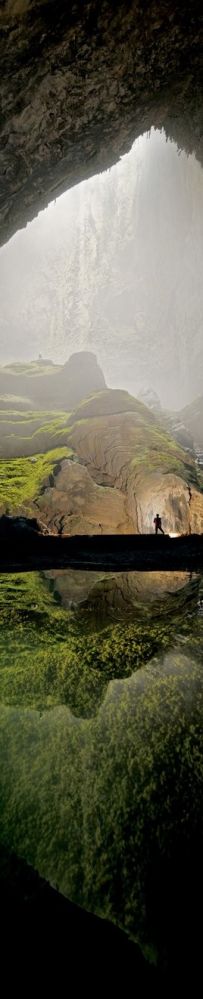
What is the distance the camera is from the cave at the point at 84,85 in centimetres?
665

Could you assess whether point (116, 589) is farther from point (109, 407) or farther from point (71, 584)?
point (109, 407)

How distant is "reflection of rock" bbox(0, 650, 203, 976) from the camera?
1222 millimetres

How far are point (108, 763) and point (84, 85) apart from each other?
36.7 ft

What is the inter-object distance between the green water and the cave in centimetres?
831

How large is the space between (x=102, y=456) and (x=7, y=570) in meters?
12.2

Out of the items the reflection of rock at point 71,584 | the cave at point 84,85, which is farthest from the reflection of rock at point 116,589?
the cave at point 84,85

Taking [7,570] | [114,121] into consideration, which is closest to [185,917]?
[7,570]

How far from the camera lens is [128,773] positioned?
1.79 metres

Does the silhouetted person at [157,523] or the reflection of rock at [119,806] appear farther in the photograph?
the silhouetted person at [157,523]

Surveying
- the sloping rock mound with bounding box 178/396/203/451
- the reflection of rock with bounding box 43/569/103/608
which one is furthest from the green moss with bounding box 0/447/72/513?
the sloping rock mound with bounding box 178/396/203/451

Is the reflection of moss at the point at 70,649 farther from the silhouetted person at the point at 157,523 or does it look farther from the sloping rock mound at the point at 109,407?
the sloping rock mound at the point at 109,407

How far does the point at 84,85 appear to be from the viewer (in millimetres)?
8102

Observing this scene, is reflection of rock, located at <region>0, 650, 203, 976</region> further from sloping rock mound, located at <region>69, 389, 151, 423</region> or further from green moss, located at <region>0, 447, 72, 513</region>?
sloping rock mound, located at <region>69, 389, 151, 423</region>

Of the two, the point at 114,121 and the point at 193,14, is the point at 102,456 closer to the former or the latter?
the point at 114,121
